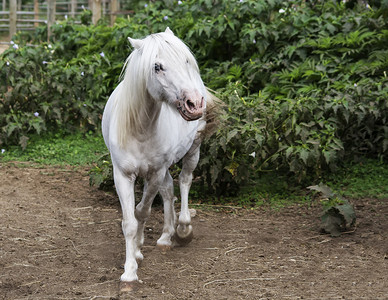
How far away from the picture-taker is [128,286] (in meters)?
3.77

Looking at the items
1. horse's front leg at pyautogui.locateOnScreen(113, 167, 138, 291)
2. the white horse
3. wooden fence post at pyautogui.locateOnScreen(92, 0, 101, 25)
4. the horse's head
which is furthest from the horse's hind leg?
wooden fence post at pyautogui.locateOnScreen(92, 0, 101, 25)

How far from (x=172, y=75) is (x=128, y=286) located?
55.7 inches

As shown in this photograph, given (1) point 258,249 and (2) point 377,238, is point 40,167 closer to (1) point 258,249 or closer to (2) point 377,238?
(1) point 258,249

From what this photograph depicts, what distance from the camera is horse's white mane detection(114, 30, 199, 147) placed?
3549 mm

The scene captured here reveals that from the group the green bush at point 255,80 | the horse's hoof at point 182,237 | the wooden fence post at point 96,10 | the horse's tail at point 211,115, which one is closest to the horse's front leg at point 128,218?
the horse's hoof at point 182,237

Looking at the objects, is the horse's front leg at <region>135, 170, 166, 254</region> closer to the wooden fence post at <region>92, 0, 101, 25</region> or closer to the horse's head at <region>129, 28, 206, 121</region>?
the horse's head at <region>129, 28, 206, 121</region>

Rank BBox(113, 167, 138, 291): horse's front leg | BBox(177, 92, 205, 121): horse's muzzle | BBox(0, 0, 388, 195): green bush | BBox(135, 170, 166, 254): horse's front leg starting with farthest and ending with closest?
BBox(0, 0, 388, 195): green bush, BBox(135, 170, 166, 254): horse's front leg, BBox(113, 167, 138, 291): horse's front leg, BBox(177, 92, 205, 121): horse's muzzle

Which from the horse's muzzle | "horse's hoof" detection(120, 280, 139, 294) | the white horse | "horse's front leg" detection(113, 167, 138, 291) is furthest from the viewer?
"horse's front leg" detection(113, 167, 138, 291)

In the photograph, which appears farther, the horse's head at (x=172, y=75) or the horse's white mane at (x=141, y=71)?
the horse's white mane at (x=141, y=71)

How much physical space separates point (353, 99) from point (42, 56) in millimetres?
4241

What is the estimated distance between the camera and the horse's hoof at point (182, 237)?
15.5 feet

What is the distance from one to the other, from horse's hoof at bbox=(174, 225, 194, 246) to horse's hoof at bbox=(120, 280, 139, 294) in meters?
0.95

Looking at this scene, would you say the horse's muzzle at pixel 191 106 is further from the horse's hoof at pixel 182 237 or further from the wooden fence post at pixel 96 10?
the wooden fence post at pixel 96 10

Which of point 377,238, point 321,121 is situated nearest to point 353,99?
point 321,121
